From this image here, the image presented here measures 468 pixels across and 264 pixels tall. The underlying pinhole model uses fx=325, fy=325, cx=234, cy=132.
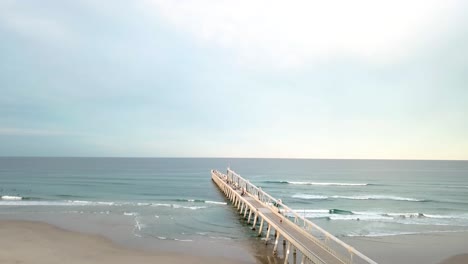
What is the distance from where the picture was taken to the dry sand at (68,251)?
46.9ft

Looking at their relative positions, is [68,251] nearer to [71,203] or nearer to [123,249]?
[123,249]

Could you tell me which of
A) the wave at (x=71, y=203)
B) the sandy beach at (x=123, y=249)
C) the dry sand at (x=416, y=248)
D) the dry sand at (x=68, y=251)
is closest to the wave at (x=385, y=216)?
the dry sand at (x=416, y=248)

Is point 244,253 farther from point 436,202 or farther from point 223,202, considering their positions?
point 436,202

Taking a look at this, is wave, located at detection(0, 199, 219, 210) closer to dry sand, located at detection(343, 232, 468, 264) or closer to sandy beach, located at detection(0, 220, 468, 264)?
sandy beach, located at detection(0, 220, 468, 264)

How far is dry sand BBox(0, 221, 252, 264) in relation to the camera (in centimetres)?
1428

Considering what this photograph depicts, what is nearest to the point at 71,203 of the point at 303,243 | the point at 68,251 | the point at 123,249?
the point at 68,251

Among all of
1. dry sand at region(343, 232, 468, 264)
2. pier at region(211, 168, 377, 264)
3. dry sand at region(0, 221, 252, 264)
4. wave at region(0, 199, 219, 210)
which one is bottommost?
wave at region(0, 199, 219, 210)

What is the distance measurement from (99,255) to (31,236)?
5744 millimetres

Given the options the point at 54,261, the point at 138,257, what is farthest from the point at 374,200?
the point at 54,261

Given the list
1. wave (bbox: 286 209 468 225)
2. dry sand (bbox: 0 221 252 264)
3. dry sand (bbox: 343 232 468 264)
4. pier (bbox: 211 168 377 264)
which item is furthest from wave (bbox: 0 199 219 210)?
dry sand (bbox: 343 232 468 264)

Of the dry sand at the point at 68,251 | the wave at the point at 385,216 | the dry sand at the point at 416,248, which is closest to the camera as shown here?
the dry sand at the point at 68,251

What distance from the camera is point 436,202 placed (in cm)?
3641

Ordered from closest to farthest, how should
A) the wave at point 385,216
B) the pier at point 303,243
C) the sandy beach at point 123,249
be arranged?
1. the pier at point 303,243
2. the sandy beach at point 123,249
3. the wave at point 385,216

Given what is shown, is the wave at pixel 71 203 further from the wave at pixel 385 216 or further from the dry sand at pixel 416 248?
the dry sand at pixel 416 248
